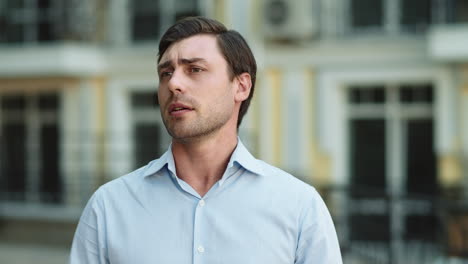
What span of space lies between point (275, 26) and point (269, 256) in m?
9.99

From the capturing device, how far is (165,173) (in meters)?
2.29

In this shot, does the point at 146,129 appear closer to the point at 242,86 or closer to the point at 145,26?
→ the point at 145,26

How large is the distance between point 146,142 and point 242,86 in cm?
1114

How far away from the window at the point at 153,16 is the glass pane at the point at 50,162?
2.28 meters

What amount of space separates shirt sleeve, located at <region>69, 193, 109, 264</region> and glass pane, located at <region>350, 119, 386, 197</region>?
32.8 feet

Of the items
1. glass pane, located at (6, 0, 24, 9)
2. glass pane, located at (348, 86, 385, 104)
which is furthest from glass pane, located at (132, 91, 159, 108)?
glass pane, located at (348, 86, 385, 104)

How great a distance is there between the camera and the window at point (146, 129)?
13281 mm

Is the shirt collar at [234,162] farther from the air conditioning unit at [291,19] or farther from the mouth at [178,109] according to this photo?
the air conditioning unit at [291,19]

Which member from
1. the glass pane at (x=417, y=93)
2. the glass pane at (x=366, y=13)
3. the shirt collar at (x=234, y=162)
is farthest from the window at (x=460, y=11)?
the shirt collar at (x=234, y=162)

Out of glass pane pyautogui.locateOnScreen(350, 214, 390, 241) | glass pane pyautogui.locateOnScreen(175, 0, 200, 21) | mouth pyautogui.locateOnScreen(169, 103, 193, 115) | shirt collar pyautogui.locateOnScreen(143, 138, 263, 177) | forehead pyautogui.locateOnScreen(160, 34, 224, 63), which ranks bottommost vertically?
glass pane pyautogui.locateOnScreen(350, 214, 390, 241)

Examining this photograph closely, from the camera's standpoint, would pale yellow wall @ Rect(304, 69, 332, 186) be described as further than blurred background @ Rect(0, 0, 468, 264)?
Yes

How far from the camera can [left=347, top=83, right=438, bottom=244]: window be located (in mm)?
11680

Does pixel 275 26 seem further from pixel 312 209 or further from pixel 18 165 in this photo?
pixel 312 209

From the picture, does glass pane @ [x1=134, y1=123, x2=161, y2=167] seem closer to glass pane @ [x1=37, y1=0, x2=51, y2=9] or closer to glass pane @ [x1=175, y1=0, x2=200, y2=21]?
glass pane @ [x1=175, y1=0, x2=200, y2=21]
